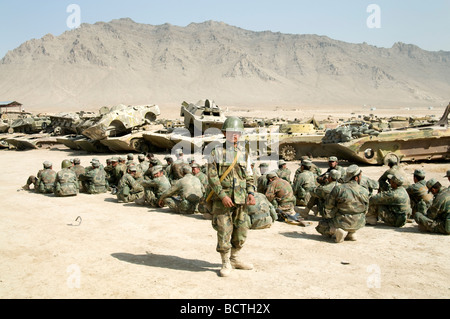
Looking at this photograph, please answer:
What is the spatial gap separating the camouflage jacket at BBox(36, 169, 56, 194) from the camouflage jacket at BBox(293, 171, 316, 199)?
672 centimetres

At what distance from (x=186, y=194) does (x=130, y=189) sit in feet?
6.82

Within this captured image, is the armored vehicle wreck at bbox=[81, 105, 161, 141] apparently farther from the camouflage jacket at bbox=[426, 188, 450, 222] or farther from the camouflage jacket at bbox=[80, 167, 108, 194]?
the camouflage jacket at bbox=[426, 188, 450, 222]

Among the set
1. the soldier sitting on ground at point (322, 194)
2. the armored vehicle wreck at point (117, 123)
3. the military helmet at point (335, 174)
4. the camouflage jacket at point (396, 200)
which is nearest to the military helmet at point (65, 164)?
the armored vehicle wreck at point (117, 123)

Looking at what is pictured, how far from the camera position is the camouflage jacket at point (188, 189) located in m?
9.72

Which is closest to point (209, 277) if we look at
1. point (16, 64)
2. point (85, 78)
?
point (85, 78)

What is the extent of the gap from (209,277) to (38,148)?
71.3ft

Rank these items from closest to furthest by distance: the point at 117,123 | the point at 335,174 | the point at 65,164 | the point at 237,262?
the point at 237,262 < the point at 335,174 < the point at 65,164 < the point at 117,123

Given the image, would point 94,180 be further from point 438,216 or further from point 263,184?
point 438,216

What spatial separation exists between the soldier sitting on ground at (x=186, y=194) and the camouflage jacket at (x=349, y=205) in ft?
10.6

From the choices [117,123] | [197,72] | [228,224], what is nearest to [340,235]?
[228,224]

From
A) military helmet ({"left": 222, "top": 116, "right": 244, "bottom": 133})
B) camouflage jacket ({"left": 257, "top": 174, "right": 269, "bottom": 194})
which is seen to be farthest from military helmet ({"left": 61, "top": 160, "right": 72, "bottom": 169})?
military helmet ({"left": 222, "top": 116, "right": 244, "bottom": 133})

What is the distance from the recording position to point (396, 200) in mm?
8406

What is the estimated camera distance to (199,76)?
11806 centimetres
